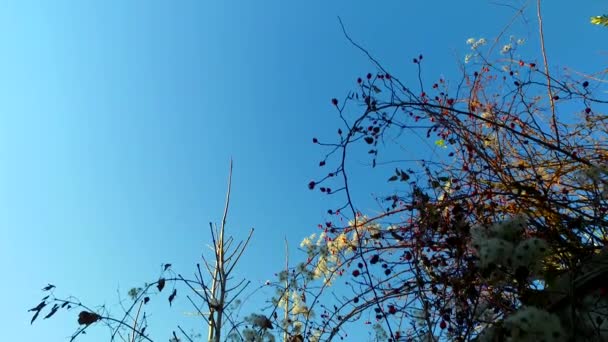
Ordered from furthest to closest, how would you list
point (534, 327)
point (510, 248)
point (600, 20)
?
point (600, 20) → point (510, 248) → point (534, 327)

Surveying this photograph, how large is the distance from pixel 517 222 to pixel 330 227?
5.81ft

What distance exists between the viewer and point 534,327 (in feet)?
5.81

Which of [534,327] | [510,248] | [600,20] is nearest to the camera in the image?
[534,327]

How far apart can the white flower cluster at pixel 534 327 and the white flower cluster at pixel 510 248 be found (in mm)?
221

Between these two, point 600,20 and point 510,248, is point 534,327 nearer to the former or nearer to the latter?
point 510,248

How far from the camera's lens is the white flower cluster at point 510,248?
6.48 ft

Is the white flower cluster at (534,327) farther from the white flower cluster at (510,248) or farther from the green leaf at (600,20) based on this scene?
the green leaf at (600,20)

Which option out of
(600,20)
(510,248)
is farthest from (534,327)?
(600,20)

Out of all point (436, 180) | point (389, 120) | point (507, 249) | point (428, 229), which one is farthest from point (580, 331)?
point (389, 120)

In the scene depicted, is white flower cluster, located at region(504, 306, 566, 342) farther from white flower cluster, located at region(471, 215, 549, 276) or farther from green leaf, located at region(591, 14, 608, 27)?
green leaf, located at region(591, 14, 608, 27)

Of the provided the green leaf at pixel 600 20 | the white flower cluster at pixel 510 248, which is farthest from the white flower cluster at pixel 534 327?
the green leaf at pixel 600 20

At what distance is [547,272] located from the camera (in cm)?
221

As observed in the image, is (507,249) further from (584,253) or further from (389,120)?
(389,120)

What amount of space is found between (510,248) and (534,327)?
1.12 feet
